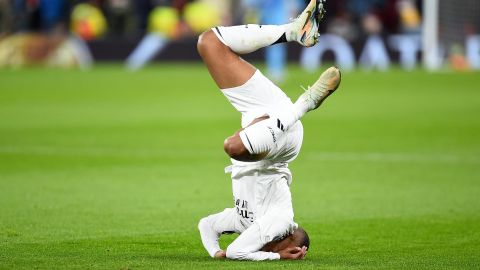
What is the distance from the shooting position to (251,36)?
7801mm

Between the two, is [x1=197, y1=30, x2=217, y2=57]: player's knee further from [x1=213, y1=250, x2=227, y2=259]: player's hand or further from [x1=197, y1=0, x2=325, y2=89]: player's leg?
[x1=213, y1=250, x2=227, y2=259]: player's hand

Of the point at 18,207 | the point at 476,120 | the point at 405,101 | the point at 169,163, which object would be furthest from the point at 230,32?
the point at 405,101

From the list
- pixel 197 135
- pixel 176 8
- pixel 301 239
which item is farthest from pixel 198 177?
pixel 176 8

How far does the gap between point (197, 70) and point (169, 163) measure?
1813 cm

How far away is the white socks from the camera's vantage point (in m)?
7.79

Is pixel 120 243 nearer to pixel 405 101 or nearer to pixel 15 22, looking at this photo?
pixel 405 101

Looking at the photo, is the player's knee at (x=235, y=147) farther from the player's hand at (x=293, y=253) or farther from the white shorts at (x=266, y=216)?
the player's hand at (x=293, y=253)

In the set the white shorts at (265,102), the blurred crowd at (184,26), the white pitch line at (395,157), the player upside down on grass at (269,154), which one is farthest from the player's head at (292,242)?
Answer: the blurred crowd at (184,26)

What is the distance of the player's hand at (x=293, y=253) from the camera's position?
766 centimetres

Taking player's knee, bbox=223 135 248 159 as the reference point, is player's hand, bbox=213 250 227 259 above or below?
below

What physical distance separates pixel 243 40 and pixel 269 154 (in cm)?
88

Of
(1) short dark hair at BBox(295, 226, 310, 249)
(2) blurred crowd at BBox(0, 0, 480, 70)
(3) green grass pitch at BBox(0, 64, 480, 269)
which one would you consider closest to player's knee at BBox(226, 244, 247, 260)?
(3) green grass pitch at BBox(0, 64, 480, 269)

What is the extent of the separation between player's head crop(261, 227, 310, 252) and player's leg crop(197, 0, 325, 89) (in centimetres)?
117

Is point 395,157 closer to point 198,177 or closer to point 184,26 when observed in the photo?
point 198,177
